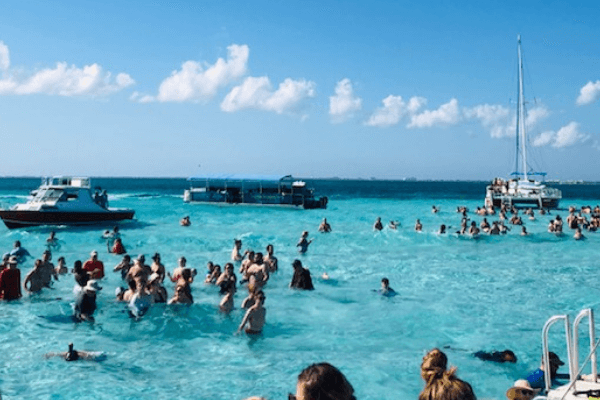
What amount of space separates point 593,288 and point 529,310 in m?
5.04

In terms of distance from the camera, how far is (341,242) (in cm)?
3400

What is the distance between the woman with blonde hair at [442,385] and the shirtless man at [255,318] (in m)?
9.23

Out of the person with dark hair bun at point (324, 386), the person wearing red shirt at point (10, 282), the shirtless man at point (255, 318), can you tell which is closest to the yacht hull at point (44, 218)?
the person wearing red shirt at point (10, 282)

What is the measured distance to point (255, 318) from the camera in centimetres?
1333

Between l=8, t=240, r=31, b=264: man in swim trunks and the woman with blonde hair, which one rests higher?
the woman with blonde hair

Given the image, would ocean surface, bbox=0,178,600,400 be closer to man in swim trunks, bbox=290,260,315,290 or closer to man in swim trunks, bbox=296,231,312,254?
man in swim trunks, bbox=290,260,315,290

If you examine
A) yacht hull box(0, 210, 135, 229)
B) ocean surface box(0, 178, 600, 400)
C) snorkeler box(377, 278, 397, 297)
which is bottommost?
ocean surface box(0, 178, 600, 400)

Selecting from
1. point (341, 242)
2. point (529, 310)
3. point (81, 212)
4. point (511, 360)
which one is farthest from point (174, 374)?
point (81, 212)

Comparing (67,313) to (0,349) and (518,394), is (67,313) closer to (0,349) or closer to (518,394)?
(0,349)

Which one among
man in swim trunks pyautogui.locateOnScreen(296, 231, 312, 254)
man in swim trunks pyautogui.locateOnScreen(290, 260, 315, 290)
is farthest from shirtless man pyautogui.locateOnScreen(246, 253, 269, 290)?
man in swim trunks pyautogui.locateOnScreen(296, 231, 312, 254)

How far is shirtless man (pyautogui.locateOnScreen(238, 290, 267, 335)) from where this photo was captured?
13.3m

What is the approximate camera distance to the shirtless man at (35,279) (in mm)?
16875

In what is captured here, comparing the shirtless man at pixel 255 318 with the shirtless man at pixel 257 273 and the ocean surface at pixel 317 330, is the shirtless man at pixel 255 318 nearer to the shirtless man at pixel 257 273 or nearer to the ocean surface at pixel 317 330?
the ocean surface at pixel 317 330

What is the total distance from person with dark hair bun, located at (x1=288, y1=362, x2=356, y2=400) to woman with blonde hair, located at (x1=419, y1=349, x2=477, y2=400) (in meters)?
1.06
